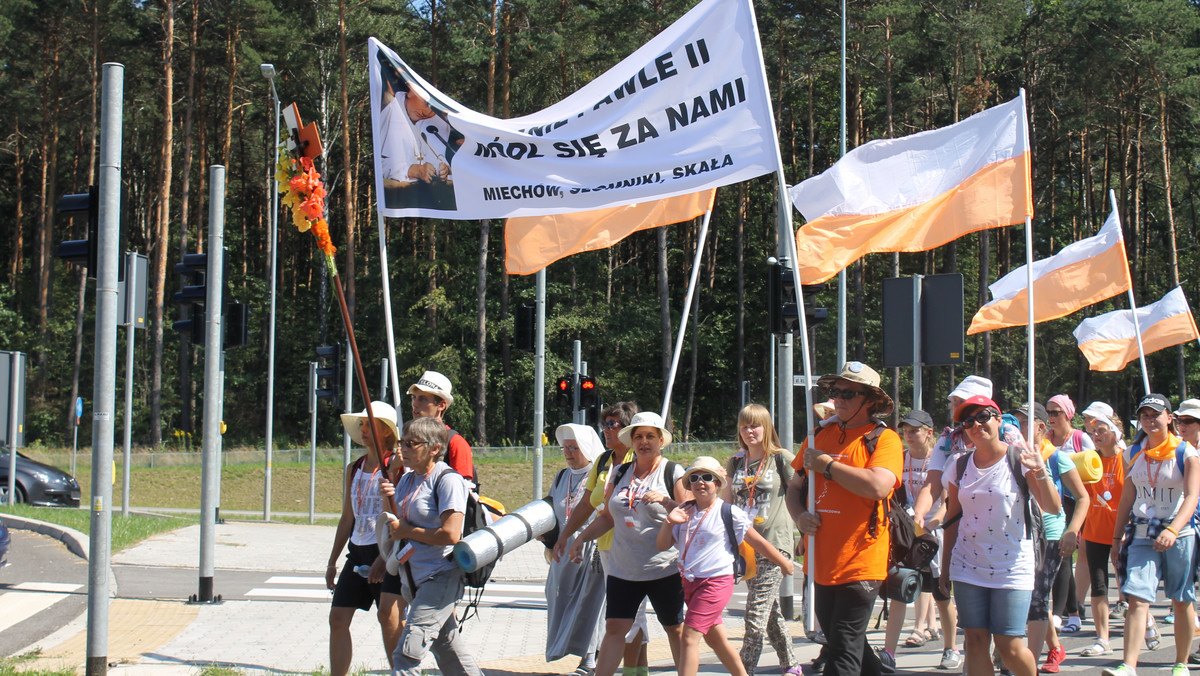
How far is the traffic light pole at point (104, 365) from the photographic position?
6.76 m

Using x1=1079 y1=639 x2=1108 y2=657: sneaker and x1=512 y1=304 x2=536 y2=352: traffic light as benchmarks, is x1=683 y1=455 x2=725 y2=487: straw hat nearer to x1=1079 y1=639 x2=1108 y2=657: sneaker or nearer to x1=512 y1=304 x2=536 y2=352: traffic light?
x1=1079 y1=639 x2=1108 y2=657: sneaker

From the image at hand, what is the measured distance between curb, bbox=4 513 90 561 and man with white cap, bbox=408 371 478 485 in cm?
720

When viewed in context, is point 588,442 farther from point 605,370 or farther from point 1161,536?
point 605,370

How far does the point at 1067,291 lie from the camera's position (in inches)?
508

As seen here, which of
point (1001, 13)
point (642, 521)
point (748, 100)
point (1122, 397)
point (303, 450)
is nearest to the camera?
point (642, 521)

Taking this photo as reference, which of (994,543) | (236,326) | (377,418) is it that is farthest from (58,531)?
(994,543)

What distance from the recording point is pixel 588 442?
757 cm

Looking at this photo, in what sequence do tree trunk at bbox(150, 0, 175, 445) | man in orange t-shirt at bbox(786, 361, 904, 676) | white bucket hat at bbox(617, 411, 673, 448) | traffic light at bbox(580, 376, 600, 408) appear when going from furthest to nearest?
tree trunk at bbox(150, 0, 175, 445)
traffic light at bbox(580, 376, 600, 408)
white bucket hat at bbox(617, 411, 673, 448)
man in orange t-shirt at bbox(786, 361, 904, 676)

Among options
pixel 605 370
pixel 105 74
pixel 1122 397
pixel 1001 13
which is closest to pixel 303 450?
pixel 605 370

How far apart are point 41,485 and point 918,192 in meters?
17.4

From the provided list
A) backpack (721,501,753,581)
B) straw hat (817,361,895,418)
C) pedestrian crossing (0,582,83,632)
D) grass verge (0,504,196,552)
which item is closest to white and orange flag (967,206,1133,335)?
backpack (721,501,753,581)

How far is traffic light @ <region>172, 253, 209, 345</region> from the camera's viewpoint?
32.0ft

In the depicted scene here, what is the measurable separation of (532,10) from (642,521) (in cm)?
3267

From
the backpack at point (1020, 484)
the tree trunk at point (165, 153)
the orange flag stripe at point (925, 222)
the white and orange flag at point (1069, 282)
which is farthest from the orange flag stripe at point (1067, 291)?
the tree trunk at point (165, 153)
